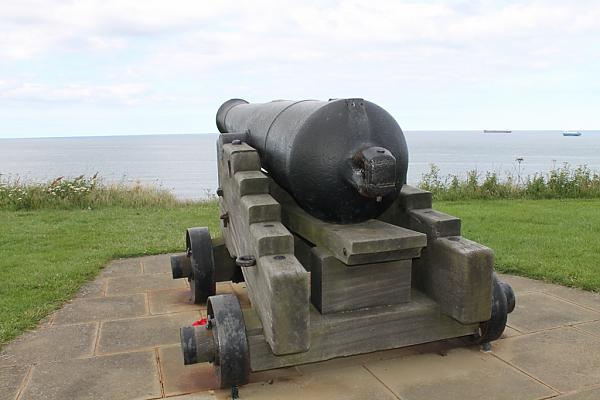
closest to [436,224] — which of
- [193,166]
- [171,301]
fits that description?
[171,301]

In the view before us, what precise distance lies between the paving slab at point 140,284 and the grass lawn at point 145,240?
32 cm

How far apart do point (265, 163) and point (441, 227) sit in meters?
1.22

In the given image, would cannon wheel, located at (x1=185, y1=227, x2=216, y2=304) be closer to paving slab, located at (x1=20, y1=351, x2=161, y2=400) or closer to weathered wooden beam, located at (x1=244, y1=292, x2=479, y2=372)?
paving slab, located at (x1=20, y1=351, x2=161, y2=400)

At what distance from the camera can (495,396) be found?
2824 millimetres

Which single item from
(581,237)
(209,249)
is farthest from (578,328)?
(581,237)

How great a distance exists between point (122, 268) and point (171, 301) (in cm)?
134

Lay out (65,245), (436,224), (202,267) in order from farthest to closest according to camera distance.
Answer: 1. (65,245)
2. (202,267)
3. (436,224)

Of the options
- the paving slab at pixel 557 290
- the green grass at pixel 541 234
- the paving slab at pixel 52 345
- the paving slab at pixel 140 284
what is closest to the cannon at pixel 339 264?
the paving slab at pixel 52 345

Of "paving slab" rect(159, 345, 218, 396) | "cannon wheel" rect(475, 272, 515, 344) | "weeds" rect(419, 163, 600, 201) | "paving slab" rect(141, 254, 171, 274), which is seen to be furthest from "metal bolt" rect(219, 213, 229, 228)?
"weeds" rect(419, 163, 600, 201)

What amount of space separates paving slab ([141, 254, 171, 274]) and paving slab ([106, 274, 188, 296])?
0.16m

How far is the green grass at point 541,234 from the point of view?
504 centimetres

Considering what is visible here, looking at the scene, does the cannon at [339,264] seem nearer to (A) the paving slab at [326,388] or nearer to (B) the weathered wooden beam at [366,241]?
(B) the weathered wooden beam at [366,241]

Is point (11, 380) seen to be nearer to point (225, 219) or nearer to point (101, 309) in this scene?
point (101, 309)

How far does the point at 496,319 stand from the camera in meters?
3.27
